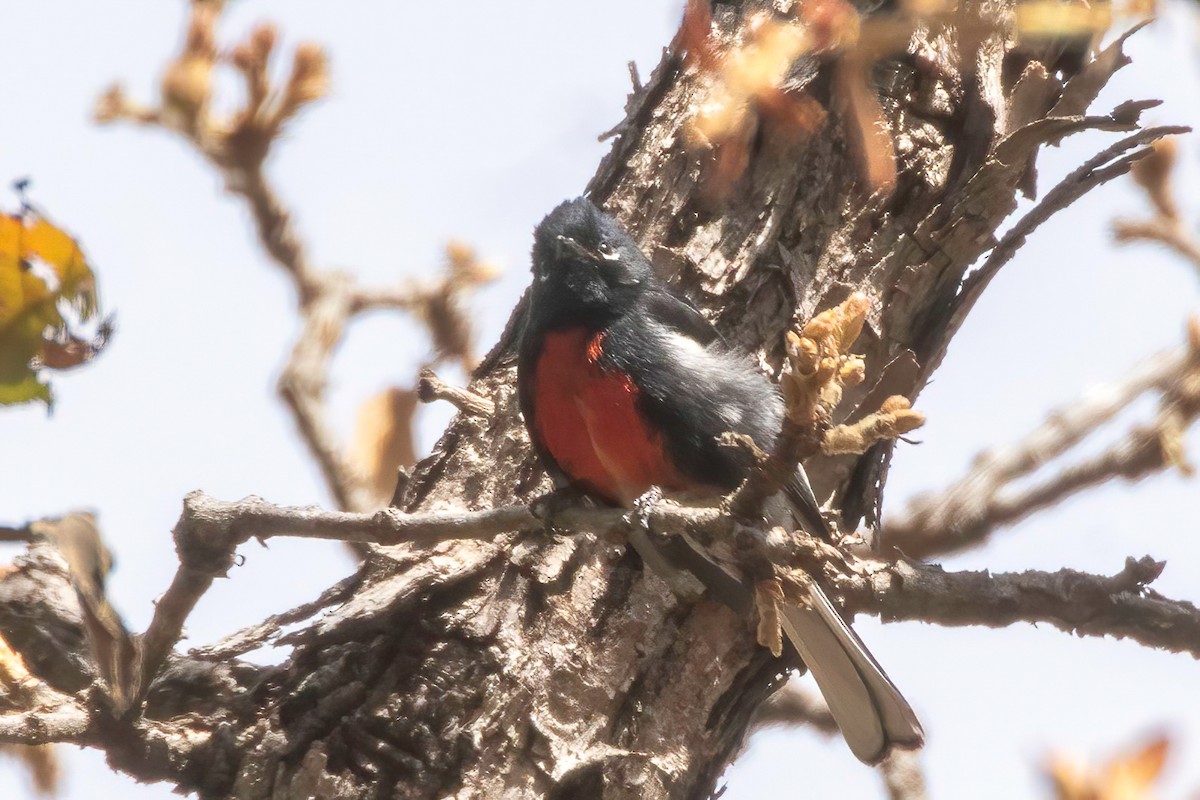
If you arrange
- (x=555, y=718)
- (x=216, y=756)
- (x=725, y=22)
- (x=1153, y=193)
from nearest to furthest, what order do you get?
(x=216, y=756), (x=555, y=718), (x=1153, y=193), (x=725, y=22)

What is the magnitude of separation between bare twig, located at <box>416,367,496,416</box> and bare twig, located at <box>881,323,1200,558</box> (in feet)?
4.07

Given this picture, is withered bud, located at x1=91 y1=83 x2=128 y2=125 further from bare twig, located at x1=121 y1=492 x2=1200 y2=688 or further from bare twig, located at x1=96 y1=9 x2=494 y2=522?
bare twig, located at x1=121 y1=492 x2=1200 y2=688

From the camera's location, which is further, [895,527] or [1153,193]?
[1153,193]

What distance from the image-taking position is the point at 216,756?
271cm

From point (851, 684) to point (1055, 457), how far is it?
0.94m

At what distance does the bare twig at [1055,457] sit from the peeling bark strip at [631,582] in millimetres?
170

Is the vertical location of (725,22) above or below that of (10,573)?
above

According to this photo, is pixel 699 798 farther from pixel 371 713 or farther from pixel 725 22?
pixel 725 22

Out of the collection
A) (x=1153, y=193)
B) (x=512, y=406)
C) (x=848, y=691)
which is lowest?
(x=848, y=691)

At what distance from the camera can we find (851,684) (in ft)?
10.8

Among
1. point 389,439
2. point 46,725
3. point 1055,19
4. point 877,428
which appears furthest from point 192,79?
point 1055,19

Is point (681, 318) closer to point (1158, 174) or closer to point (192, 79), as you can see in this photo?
point (1158, 174)

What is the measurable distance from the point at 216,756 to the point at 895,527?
1.62 metres

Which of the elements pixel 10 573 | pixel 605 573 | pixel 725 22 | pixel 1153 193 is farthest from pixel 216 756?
pixel 1153 193
